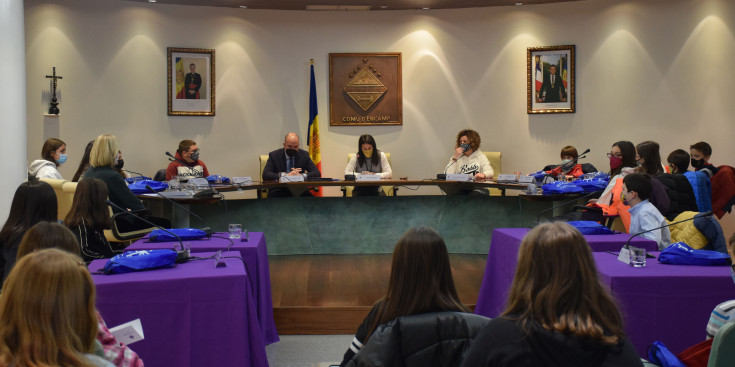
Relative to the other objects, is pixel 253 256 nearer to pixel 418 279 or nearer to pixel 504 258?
pixel 504 258

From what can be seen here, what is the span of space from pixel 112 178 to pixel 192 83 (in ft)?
11.3

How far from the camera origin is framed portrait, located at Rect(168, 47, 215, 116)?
8.22m

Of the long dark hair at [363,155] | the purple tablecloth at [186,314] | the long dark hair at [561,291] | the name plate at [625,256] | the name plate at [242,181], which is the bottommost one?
the purple tablecloth at [186,314]

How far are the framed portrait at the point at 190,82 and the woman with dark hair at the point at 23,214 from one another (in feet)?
16.5

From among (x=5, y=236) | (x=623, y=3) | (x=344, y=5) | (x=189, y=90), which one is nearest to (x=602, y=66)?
(x=623, y=3)

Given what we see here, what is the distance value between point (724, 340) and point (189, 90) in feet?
24.1

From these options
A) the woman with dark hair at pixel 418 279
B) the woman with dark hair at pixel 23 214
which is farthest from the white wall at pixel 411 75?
the woman with dark hair at pixel 418 279

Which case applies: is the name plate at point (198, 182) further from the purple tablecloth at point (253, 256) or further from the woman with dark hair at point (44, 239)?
the woman with dark hair at point (44, 239)

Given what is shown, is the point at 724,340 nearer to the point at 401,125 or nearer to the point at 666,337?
the point at 666,337

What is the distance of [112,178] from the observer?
508 cm

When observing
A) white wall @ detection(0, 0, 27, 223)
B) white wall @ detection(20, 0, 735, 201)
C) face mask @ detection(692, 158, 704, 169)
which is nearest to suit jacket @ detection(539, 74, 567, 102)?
white wall @ detection(20, 0, 735, 201)

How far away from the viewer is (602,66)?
8258 millimetres

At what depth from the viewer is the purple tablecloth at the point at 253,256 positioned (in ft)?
11.2

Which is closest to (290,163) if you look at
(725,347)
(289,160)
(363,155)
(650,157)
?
(289,160)
